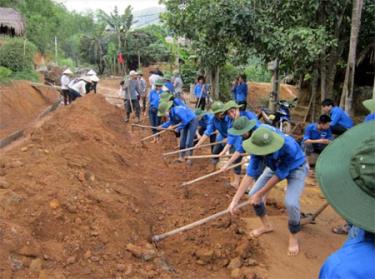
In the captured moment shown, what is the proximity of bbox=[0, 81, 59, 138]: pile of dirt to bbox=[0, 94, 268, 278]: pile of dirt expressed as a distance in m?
6.40

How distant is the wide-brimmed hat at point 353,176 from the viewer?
1.36 metres

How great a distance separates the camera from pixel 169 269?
448cm

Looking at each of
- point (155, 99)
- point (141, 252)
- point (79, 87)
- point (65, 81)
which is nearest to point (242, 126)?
point (141, 252)

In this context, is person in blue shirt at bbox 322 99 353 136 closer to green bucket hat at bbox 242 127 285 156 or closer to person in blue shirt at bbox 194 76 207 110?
green bucket hat at bbox 242 127 285 156

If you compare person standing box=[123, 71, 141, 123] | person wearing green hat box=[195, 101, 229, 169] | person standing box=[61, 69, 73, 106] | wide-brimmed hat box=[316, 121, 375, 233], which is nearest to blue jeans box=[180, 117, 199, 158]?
person wearing green hat box=[195, 101, 229, 169]

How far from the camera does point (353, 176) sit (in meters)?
1.40

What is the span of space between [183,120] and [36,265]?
16.2 ft

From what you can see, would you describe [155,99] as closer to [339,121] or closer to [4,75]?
[339,121]

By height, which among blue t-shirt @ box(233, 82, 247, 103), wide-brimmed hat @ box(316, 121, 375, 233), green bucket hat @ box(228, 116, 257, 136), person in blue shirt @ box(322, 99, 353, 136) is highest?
wide-brimmed hat @ box(316, 121, 375, 233)

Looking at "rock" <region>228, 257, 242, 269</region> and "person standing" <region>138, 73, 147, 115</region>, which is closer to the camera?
"rock" <region>228, 257, 242, 269</region>

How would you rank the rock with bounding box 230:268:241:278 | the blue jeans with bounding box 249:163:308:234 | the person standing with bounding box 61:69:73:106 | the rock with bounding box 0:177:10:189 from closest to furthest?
the rock with bounding box 230:268:241:278, the blue jeans with bounding box 249:163:308:234, the rock with bounding box 0:177:10:189, the person standing with bounding box 61:69:73:106

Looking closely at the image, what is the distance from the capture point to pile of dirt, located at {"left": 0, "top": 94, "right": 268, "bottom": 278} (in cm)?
417

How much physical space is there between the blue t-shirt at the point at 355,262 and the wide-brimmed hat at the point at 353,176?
8cm

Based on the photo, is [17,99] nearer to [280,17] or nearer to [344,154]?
[280,17]
